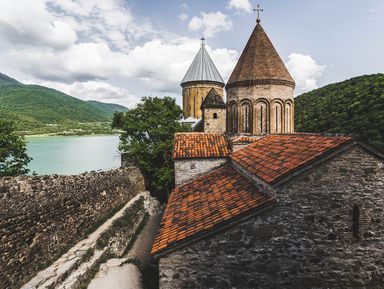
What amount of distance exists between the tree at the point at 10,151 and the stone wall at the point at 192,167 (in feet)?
25.0

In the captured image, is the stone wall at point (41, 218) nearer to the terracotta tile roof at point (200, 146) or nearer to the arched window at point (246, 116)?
the terracotta tile roof at point (200, 146)

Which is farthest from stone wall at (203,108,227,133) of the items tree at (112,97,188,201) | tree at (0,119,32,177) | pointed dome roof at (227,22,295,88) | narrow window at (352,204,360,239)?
tree at (0,119,32,177)

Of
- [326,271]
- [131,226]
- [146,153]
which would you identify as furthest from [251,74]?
[326,271]

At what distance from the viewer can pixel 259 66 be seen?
41.6ft

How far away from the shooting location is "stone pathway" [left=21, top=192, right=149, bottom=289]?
5.16 meters

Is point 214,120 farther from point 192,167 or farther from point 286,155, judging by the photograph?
point 286,155

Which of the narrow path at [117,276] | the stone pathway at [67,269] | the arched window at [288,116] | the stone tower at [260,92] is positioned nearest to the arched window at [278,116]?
the stone tower at [260,92]

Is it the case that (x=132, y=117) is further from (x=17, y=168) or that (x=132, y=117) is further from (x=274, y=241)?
(x=274, y=241)

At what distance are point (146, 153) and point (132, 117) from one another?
2.83m

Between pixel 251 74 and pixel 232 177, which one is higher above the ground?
pixel 251 74

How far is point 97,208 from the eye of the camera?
918 cm

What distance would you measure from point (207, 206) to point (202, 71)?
25.1m

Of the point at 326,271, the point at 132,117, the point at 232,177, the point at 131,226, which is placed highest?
the point at 132,117

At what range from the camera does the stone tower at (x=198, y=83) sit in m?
28.2
